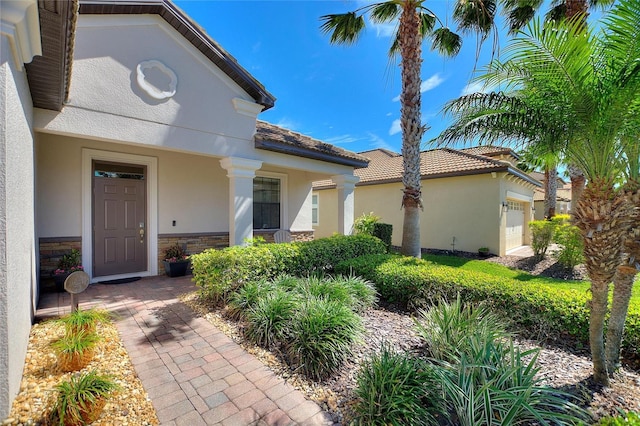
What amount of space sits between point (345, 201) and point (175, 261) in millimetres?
5453

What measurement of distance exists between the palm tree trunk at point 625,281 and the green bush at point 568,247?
751 cm

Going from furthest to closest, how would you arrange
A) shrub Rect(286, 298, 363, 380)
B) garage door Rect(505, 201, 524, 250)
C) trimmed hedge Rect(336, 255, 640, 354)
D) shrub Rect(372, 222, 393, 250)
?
1. garage door Rect(505, 201, 524, 250)
2. shrub Rect(372, 222, 393, 250)
3. trimmed hedge Rect(336, 255, 640, 354)
4. shrub Rect(286, 298, 363, 380)

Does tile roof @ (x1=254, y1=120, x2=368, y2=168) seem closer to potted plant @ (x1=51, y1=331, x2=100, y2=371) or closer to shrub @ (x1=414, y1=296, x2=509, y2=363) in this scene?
potted plant @ (x1=51, y1=331, x2=100, y2=371)

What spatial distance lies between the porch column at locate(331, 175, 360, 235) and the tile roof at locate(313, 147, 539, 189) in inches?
162

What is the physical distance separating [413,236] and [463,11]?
7017mm

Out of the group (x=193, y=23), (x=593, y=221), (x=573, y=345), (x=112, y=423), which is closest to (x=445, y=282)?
(x=573, y=345)

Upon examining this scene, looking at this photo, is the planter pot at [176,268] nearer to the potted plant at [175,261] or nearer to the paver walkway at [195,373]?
the potted plant at [175,261]

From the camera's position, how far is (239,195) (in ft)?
23.4

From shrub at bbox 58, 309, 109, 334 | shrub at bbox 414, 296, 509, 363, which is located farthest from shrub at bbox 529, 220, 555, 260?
shrub at bbox 58, 309, 109, 334

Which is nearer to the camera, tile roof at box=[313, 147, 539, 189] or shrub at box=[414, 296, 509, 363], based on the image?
shrub at box=[414, 296, 509, 363]

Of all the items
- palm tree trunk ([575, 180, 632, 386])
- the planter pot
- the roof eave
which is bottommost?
the planter pot

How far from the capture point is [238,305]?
4.68 metres

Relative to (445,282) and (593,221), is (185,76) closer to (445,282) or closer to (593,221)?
(445,282)

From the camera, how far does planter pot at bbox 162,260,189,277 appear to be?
292 inches
